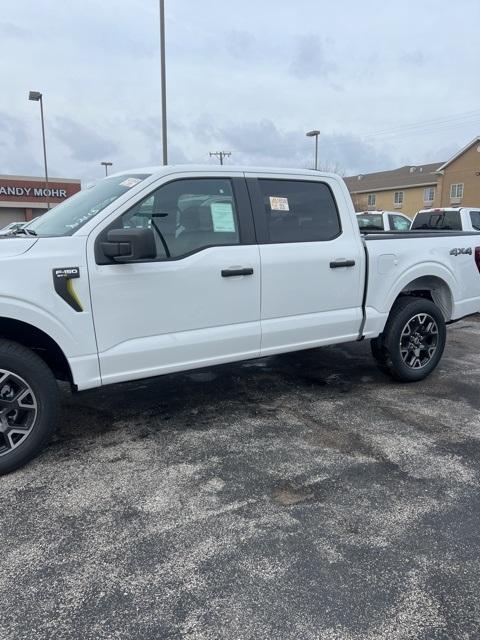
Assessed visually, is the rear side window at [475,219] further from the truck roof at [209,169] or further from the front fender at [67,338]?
the front fender at [67,338]

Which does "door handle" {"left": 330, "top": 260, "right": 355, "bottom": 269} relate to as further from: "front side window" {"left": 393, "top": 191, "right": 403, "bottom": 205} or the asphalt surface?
"front side window" {"left": 393, "top": 191, "right": 403, "bottom": 205}

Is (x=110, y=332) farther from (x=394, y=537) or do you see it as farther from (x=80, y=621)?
(x=394, y=537)

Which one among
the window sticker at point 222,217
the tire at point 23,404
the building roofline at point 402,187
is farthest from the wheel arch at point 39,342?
the building roofline at point 402,187

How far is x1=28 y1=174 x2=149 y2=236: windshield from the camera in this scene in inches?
140

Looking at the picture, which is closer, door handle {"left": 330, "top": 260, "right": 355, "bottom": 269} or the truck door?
the truck door

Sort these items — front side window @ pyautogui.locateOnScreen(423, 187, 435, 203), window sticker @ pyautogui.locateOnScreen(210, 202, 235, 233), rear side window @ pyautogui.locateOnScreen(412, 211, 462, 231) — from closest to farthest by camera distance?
window sticker @ pyautogui.locateOnScreen(210, 202, 235, 233) < rear side window @ pyautogui.locateOnScreen(412, 211, 462, 231) < front side window @ pyautogui.locateOnScreen(423, 187, 435, 203)

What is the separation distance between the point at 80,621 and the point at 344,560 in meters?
1.25

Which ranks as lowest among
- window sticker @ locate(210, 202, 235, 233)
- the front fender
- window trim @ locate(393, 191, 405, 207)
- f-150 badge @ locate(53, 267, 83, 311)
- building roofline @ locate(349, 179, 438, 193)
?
the front fender

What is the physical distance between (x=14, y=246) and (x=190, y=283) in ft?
3.93

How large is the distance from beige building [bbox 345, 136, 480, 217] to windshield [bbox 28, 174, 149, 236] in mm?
45881

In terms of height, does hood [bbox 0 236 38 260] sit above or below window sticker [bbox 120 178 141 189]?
below

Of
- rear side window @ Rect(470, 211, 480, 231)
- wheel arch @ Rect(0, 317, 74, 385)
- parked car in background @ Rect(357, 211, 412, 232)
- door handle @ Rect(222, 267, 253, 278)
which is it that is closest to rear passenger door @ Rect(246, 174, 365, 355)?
door handle @ Rect(222, 267, 253, 278)

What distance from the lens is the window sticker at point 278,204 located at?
13.8ft

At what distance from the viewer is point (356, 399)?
4.77m
